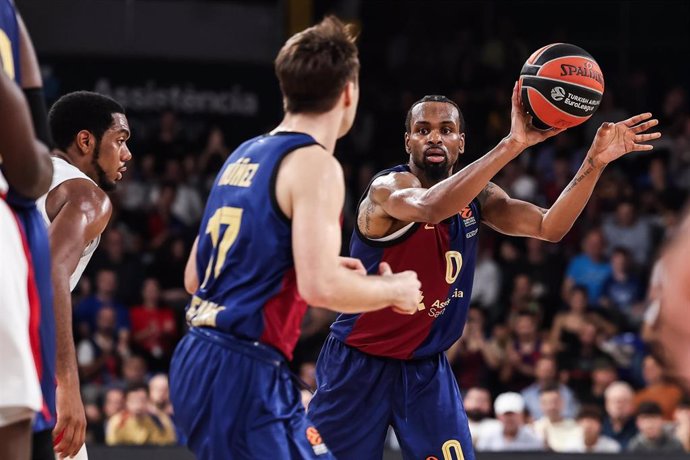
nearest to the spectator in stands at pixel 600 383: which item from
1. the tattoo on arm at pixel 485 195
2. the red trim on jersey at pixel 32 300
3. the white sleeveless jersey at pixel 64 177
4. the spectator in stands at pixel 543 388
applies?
the spectator in stands at pixel 543 388

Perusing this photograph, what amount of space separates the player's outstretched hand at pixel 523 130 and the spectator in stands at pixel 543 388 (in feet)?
16.9

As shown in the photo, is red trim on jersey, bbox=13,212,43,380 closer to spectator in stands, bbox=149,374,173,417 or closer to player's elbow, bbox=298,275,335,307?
player's elbow, bbox=298,275,335,307

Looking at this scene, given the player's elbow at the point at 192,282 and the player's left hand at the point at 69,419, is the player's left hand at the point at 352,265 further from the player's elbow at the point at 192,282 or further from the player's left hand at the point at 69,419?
the player's left hand at the point at 69,419

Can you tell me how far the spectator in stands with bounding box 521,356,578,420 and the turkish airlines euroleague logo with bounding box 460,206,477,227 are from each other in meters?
4.51

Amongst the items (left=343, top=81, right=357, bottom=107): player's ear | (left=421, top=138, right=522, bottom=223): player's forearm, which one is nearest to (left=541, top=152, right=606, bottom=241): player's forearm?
(left=421, top=138, right=522, bottom=223): player's forearm

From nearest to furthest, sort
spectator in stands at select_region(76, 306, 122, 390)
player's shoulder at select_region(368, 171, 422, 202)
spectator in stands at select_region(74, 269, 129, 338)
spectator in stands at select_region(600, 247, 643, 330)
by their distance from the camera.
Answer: player's shoulder at select_region(368, 171, 422, 202)
spectator in stands at select_region(76, 306, 122, 390)
spectator in stands at select_region(74, 269, 129, 338)
spectator in stands at select_region(600, 247, 643, 330)

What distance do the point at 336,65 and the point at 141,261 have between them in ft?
26.8

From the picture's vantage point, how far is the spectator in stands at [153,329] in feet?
35.6

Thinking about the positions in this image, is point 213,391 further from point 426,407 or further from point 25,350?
point 426,407

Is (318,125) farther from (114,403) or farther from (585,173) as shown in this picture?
(114,403)

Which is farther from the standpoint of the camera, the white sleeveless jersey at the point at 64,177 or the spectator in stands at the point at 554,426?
the spectator in stands at the point at 554,426

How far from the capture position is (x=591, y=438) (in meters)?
8.92

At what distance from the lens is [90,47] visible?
13.3 metres

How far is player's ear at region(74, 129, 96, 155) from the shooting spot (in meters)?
4.86
